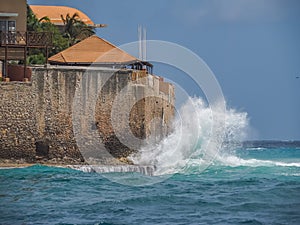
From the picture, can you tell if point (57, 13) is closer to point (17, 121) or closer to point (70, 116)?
point (70, 116)

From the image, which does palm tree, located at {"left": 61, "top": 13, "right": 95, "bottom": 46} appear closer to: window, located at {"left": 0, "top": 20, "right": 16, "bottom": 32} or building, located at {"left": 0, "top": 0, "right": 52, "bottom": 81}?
building, located at {"left": 0, "top": 0, "right": 52, "bottom": 81}

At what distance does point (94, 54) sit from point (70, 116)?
604 centimetres

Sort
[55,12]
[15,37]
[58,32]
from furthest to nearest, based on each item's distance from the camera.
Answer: [55,12] → [58,32] → [15,37]

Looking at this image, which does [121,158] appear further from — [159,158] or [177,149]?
[177,149]

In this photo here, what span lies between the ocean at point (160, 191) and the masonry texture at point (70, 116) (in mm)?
683

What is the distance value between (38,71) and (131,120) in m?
3.45

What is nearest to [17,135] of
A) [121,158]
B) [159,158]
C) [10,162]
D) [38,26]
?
[10,162]

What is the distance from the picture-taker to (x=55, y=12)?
5444 cm

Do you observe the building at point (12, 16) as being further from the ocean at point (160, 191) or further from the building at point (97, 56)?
the ocean at point (160, 191)

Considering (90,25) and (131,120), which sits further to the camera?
(90,25)

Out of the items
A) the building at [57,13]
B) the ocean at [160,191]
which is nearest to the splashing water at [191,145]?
the ocean at [160,191]

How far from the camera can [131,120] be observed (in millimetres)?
27734

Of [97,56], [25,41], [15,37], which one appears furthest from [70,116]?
A: [97,56]

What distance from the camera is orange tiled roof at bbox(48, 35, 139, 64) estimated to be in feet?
104
